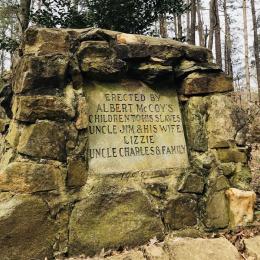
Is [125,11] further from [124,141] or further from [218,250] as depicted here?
[218,250]

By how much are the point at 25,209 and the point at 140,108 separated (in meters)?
1.40

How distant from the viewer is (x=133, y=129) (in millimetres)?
3318

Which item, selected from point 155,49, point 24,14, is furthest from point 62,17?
point 155,49

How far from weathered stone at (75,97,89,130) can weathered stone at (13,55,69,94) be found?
0.21 meters

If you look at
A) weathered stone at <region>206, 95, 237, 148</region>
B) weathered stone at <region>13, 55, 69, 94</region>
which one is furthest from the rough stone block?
weathered stone at <region>13, 55, 69, 94</region>

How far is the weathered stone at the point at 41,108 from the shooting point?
281cm

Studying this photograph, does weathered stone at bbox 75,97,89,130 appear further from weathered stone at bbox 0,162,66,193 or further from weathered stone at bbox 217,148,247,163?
weathered stone at bbox 217,148,247,163

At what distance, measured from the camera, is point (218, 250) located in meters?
2.91

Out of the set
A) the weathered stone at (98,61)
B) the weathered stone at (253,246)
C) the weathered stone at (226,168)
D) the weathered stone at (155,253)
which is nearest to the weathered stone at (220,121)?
the weathered stone at (226,168)

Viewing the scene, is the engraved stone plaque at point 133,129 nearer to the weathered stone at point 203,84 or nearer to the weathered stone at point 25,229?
the weathered stone at point 203,84

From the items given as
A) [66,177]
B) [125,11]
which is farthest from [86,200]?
[125,11]

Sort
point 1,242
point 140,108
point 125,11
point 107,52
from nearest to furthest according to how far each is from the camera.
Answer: point 1,242 < point 107,52 < point 140,108 < point 125,11

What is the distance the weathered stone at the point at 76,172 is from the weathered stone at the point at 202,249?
890mm

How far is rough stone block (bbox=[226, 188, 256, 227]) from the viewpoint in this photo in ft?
10.9
